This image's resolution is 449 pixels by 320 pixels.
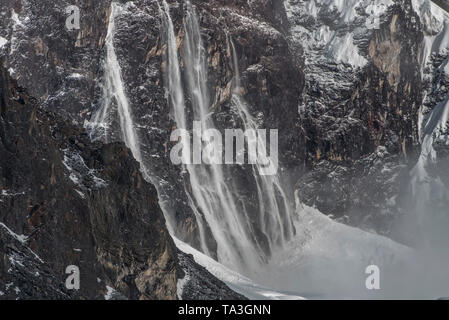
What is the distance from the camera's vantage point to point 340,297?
158875mm

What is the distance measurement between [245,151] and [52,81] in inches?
1202

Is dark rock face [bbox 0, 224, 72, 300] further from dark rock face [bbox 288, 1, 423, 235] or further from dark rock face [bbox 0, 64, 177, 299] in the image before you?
dark rock face [bbox 288, 1, 423, 235]

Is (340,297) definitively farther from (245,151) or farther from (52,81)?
(52,81)

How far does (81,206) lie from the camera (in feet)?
351
